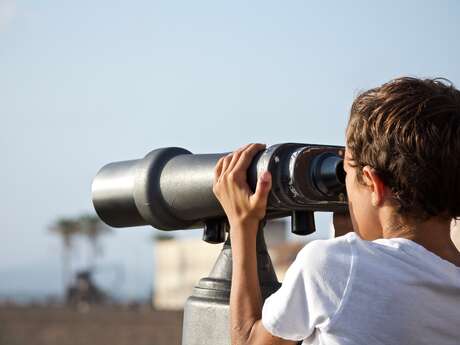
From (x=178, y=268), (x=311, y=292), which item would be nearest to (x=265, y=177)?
(x=311, y=292)

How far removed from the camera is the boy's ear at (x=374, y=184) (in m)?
1.42

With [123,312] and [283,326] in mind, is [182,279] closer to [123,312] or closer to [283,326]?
[123,312]

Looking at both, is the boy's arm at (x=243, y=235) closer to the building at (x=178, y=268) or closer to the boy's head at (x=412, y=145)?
the boy's head at (x=412, y=145)

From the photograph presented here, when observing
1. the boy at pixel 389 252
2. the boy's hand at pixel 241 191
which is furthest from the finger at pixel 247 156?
the boy at pixel 389 252

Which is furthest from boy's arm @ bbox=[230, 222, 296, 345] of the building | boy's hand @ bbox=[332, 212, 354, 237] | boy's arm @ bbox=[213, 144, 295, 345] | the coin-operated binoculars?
the building

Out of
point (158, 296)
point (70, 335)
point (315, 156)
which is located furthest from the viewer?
point (158, 296)

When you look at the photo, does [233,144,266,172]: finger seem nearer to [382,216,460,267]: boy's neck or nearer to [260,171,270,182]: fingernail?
[260,171,270,182]: fingernail

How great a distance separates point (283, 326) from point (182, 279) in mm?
34014

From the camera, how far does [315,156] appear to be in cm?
160

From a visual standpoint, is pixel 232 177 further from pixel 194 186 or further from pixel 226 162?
pixel 194 186

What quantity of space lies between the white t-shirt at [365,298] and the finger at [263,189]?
0.15 metres

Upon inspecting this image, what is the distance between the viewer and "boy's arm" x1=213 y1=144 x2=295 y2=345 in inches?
57.2

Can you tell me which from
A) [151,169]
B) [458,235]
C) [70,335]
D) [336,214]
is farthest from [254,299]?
[70,335]

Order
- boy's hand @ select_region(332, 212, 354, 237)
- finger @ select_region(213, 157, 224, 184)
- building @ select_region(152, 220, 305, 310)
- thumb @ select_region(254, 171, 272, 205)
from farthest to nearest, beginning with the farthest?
building @ select_region(152, 220, 305, 310) → boy's hand @ select_region(332, 212, 354, 237) → finger @ select_region(213, 157, 224, 184) → thumb @ select_region(254, 171, 272, 205)
